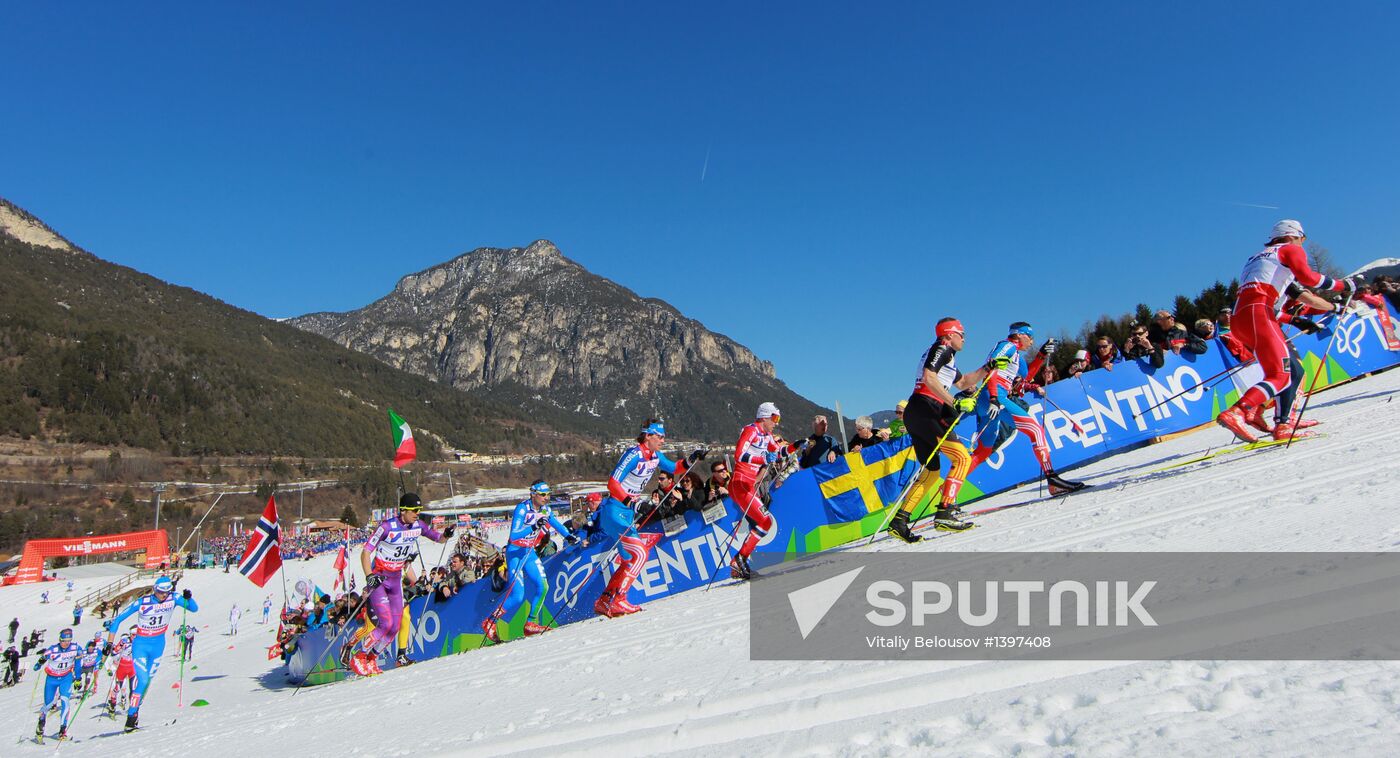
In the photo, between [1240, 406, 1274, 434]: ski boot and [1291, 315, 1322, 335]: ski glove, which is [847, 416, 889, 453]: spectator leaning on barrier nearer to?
[1240, 406, 1274, 434]: ski boot

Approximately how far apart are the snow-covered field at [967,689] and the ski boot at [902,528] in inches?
5.1

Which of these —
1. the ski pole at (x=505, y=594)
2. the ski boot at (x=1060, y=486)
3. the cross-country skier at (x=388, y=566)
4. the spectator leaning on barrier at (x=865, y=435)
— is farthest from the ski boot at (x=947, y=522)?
the cross-country skier at (x=388, y=566)

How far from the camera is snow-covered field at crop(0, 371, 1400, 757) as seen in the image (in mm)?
1897

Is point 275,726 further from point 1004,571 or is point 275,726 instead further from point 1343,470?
point 1343,470

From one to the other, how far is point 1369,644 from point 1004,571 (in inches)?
78.2

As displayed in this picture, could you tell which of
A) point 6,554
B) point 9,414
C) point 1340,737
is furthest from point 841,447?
point 9,414

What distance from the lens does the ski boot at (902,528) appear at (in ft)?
20.9

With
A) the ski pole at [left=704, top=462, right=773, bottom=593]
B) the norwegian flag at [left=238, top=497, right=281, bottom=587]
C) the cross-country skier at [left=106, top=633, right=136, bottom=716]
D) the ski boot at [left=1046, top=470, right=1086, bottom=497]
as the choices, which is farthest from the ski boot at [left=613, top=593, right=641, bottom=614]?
the norwegian flag at [left=238, top=497, right=281, bottom=587]

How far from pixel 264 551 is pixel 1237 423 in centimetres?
1659

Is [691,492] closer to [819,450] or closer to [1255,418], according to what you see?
[819,450]

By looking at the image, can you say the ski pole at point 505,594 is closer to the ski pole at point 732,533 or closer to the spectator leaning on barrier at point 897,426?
the ski pole at point 732,533

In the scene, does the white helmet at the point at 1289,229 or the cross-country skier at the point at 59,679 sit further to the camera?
the cross-country skier at the point at 59,679

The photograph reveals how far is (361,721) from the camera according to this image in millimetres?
5027

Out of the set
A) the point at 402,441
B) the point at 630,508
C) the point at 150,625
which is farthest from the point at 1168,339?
the point at 150,625
